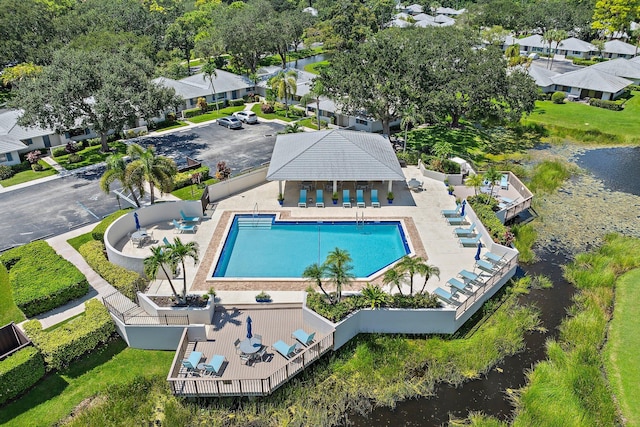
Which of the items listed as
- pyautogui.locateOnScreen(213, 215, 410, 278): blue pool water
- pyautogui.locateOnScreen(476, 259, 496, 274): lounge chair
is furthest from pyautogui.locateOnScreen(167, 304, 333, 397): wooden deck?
pyautogui.locateOnScreen(476, 259, 496, 274): lounge chair

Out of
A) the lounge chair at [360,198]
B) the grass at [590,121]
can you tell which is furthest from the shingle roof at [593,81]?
the lounge chair at [360,198]

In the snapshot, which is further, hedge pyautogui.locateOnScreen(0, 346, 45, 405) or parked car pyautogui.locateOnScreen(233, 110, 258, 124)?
parked car pyautogui.locateOnScreen(233, 110, 258, 124)

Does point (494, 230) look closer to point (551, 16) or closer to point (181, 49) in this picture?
point (181, 49)

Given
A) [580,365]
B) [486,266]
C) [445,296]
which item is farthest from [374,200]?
[580,365]

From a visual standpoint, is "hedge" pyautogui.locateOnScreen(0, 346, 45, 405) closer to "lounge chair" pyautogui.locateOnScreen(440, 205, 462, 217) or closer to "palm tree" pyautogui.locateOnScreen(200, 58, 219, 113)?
"lounge chair" pyautogui.locateOnScreen(440, 205, 462, 217)

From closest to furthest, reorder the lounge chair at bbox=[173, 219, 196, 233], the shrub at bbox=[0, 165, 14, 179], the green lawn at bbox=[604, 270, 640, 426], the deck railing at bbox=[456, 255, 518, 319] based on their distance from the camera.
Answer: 1. the green lawn at bbox=[604, 270, 640, 426]
2. the deck railing at bbox=[456, 255, 518, 319]
3. the lounge chair at bbox=[173, 219, 196, 233]
4. the shrub at bbox=[0, 165, 14, 179]

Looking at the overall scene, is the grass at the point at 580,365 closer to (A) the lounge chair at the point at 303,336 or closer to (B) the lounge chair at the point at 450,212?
(B) the lounge chair at the point at 450,212

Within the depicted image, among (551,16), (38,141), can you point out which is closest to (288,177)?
(38,141)
